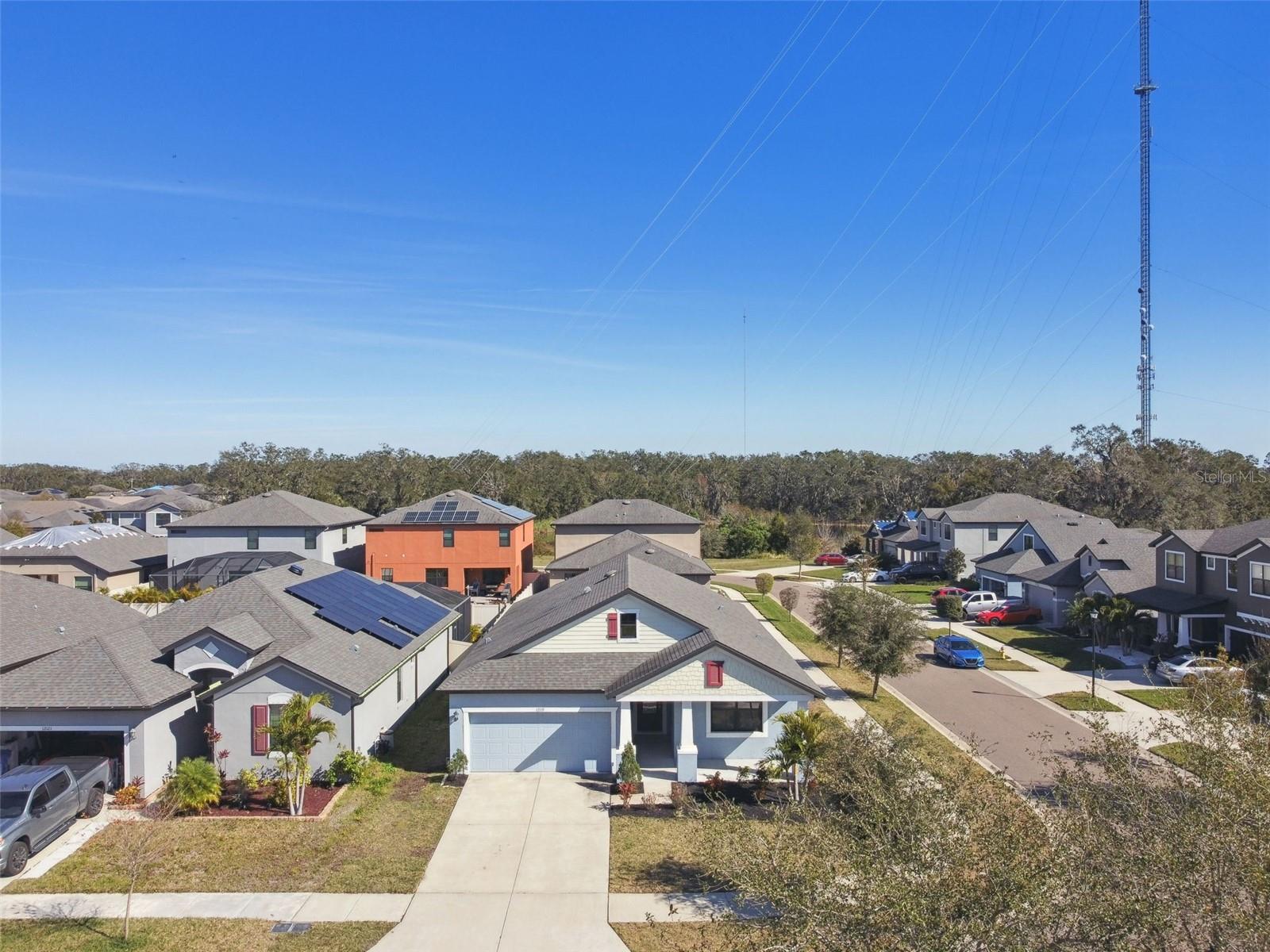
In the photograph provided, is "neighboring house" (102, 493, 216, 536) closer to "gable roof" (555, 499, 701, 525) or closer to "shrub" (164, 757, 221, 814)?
"gable roof" (555, 499, 701, 525)

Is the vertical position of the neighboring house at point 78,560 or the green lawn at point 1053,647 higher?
the neighboring house at point 78,560

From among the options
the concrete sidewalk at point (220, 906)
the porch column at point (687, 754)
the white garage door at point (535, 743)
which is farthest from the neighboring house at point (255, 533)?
the concrete sidewalk at point (220, 906)

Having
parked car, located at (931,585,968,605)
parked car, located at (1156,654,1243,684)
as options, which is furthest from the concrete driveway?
parked car, located at (931,585,968,605)

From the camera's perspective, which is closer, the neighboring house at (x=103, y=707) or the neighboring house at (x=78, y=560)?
the neighboring house at (x=103, y=707)

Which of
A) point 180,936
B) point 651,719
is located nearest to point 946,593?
point 651,719

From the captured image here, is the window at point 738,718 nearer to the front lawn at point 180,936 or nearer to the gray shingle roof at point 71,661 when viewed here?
the front lawn at point 180,936
